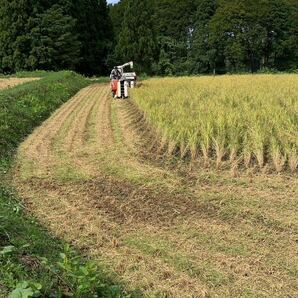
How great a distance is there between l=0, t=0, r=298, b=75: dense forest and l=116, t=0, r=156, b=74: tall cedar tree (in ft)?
0.29

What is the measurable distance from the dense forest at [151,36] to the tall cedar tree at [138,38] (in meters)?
0.09

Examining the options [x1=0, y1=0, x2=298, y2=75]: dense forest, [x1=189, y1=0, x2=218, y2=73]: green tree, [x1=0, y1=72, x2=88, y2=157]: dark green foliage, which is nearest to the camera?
[x1=0, y1=72, x2=88, y2=157]: dark green foliage

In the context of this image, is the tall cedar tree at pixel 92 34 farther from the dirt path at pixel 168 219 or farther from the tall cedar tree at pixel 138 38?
the dirt path at pixel 168 219

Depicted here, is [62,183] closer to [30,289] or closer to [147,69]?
[30,289]

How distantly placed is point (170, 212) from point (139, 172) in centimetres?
153

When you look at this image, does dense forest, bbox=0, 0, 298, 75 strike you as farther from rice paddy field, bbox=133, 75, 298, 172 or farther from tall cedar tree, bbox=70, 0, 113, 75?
rice paddy field, bbox=133, 75, 298, 172

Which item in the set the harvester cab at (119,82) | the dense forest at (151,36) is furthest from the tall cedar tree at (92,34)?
the harvester cab at (119,82)

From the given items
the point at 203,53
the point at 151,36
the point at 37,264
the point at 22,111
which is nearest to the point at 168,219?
the point at 37,264

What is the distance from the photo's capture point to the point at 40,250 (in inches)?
155

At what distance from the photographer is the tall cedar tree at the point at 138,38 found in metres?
39.5

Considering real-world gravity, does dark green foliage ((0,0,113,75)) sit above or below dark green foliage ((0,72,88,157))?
above

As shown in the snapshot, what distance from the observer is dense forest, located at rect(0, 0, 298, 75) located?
3750cm

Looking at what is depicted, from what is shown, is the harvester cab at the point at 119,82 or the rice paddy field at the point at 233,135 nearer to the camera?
the rice paddy field at the point at 233,135

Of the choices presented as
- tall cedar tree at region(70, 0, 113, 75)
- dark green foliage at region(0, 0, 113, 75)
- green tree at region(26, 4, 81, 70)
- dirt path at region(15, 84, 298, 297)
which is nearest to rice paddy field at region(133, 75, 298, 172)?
dirt path at region(15, 84, 298, 297)
